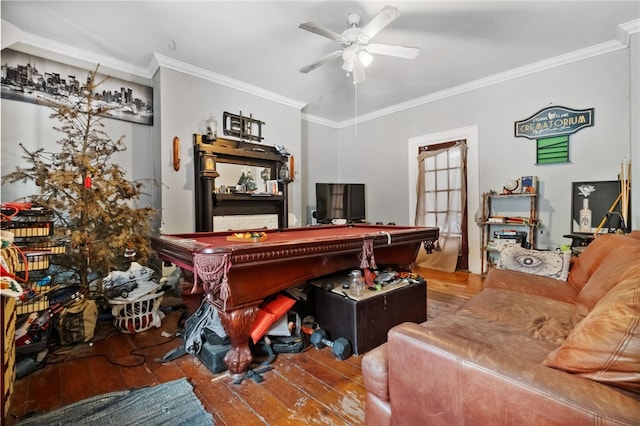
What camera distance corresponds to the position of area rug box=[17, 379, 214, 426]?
4.43 feet

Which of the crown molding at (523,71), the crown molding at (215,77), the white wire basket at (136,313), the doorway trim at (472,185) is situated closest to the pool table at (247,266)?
the white wire basket at (136,313)

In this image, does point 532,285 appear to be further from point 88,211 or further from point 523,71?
point 88,211

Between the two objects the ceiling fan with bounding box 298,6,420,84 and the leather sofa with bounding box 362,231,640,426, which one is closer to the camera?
the leather sofa with bounding box 362,231,640,426

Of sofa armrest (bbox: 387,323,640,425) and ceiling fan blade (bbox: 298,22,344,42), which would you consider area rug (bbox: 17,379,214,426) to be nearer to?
sofa armrest (bbox: 387,323,640,425)

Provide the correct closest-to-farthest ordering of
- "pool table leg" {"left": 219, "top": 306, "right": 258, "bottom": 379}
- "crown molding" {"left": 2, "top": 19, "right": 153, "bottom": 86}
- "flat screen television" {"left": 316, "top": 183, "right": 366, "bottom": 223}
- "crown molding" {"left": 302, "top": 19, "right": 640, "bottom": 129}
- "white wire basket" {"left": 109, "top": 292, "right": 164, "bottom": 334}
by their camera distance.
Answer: "pool table leg" {"left": 219, "top": 306, "right": 258, "bottom": 379}
"white wire basket" {"left": 109, "top": 292, "right": 164, "bottom": 334}
"crown molding" {"left": 2, "top": 19, "right": 153, "bottom": 86}
"crown molding" {"left": 302, "top": 19, "right": 640, "bottom": 129}
"flat screen television" {"left": 316, "top": 183, "right": 366, "bottom": 223}

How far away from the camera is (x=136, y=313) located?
2352 mm

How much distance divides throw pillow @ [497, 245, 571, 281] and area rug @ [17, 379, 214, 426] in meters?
2.54

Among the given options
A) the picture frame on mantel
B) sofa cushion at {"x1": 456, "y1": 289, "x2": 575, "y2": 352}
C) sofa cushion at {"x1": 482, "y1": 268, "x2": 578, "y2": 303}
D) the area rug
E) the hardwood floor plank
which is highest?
the picture frame on mantel

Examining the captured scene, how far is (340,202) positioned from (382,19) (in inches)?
127

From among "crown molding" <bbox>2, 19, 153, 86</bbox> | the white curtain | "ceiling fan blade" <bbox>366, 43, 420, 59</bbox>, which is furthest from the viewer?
the white curtain

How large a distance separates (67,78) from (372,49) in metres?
3.32

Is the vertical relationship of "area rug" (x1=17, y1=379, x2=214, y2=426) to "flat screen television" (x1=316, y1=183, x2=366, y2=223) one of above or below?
below

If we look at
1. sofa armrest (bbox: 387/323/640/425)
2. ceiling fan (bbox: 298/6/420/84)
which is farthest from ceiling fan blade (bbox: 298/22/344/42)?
sofa armrest (bbox: 387/323/640/425)

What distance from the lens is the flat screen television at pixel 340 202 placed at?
16.4 ft
